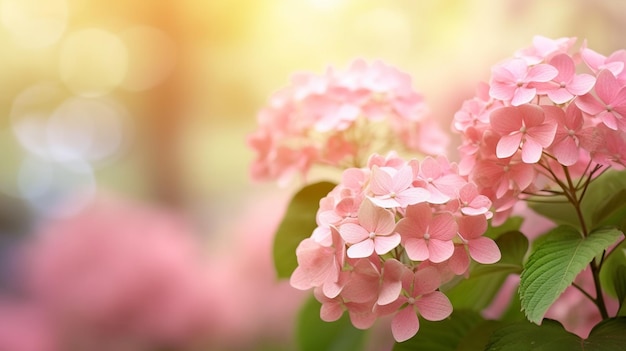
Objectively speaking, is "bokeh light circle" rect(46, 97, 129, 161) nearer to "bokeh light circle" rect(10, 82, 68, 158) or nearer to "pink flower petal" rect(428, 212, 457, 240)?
"bokeh light circle" rect(10, 82, 68, 158)

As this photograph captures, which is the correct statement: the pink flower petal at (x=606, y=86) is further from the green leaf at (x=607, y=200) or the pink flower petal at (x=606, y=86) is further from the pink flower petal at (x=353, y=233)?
the pink flower petal at (x=353, y=233)

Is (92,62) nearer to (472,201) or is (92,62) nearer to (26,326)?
(26,326)

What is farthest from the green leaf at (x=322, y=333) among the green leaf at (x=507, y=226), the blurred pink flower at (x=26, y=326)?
the blurred pink flower at (x=26, y=326)

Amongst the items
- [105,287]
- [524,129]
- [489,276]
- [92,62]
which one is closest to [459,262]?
[524,129]

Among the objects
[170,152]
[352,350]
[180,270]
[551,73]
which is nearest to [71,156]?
[170,152]

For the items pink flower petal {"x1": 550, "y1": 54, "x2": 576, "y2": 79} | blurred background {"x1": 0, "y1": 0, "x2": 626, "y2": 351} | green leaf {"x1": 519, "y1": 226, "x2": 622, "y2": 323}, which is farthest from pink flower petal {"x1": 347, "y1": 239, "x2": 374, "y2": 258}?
blurred background {"x1": 0, "y1": 0, "x2": 626, "y2": 351}

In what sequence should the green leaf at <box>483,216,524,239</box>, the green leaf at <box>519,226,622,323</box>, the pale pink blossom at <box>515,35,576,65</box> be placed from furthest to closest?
the green leaf at <box>483,216,524,239</box> < the pale pink blossom at <box>515,35,576,65</box> < the green leaf at <box>519,226,622,323</box>
